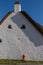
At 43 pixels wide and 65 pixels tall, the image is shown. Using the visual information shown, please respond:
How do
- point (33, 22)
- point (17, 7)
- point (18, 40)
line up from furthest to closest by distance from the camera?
point (17, 7), point (18, 40), point (33, 22)

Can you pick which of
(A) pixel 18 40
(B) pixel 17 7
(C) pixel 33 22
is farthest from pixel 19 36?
(B) pixel 17 7

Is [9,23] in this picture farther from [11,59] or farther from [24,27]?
[11,59]

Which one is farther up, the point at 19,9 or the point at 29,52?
the point at 19,9

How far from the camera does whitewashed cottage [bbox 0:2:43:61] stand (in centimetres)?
3256

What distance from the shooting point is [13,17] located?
33.5 m

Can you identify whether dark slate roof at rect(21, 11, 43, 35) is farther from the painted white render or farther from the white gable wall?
the painted white render

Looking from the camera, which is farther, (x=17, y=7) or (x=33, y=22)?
(x=17, y=7)

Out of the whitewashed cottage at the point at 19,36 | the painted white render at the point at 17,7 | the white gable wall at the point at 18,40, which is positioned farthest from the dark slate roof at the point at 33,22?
the painted white render at the point at 17,7

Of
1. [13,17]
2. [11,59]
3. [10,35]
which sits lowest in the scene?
[11,59]

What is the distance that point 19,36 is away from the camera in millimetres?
33062

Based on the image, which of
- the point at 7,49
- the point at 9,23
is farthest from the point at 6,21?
the point at 7,49

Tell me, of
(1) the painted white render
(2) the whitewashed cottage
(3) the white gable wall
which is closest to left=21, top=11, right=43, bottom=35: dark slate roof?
(2) the whitewashed cottage

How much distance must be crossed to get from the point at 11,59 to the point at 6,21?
4.67 m

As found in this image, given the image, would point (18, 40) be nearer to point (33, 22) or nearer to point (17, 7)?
point (33, 22)
